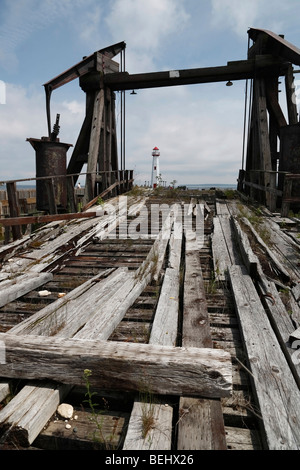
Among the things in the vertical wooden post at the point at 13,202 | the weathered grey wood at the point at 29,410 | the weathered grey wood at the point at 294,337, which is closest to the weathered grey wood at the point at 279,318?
the weathered grey wood at the point at 294,337

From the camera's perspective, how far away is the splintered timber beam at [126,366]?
199 centimetres

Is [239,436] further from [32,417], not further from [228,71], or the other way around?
[228,71]

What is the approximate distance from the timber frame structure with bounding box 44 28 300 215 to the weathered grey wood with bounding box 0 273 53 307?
6513 millimetres

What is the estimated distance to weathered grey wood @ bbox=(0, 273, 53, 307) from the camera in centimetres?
363

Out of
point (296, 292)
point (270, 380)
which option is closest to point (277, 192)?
point (296, 292)

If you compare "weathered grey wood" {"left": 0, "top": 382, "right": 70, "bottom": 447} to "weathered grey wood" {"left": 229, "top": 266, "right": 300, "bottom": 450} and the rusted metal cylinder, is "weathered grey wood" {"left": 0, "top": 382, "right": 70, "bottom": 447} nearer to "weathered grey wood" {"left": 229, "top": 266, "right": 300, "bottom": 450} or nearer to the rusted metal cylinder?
"weathered grey wood" {"left": 229, "top": 266, "right": 300, "bottom": 450}

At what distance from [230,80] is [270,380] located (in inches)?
457

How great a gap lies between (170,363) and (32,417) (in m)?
0.87

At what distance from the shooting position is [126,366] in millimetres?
2061

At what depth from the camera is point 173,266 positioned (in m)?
4.54

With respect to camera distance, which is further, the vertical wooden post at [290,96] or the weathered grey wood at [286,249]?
the vertical wooden post at [290,96]

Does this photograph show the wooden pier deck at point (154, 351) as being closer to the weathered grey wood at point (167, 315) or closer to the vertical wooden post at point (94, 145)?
the weathered grey wood at point (167, 315)

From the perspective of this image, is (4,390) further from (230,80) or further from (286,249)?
(230,80)

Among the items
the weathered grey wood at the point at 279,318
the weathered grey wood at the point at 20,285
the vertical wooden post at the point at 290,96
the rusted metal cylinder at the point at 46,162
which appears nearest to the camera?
the weathered grey wood at the point at 279,318
